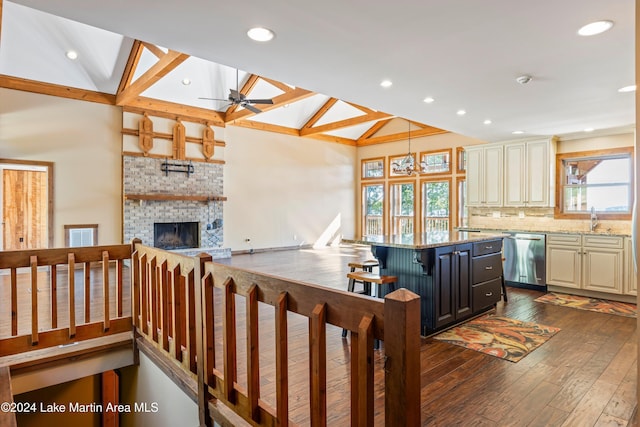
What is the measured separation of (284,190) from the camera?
385 inches

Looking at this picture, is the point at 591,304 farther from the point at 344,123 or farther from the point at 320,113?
the point at 320,113

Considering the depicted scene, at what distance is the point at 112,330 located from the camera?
129 inches

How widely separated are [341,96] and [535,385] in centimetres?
336

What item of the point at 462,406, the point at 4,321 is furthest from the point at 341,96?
the point at 4,321

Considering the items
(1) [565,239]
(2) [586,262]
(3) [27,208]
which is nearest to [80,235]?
(3) [27,208]

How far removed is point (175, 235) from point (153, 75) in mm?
3430

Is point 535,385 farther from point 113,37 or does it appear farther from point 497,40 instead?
point 113,37

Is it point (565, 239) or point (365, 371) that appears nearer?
Result: point (365, 371)

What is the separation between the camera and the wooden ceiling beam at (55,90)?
594 cm

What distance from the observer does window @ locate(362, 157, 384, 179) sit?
10.9 m

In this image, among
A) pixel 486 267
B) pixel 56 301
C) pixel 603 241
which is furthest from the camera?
pixel 603 241

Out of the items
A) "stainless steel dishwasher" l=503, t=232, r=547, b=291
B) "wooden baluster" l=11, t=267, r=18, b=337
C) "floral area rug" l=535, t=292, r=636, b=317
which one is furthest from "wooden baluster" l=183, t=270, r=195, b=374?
"stainless steel dishwasher" l=503, t=232, r=547, b=291

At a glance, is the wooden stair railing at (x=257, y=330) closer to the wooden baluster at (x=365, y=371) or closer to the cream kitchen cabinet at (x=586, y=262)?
the wooden baluster at (x=365, y=371)

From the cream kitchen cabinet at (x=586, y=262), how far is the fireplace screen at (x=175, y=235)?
6887mm
